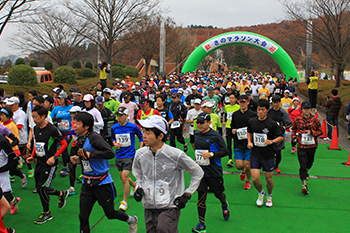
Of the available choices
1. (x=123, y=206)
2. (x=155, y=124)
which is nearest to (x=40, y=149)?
(x=123, y=206)

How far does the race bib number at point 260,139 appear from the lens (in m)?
5.82

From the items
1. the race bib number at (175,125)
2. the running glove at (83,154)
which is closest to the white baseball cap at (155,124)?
the running glove at (83,154)

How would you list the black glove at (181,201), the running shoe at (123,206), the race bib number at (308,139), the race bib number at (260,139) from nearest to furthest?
the black glove at (181,201) → the race bib number at (260,139) → the running shoe at (123,206) → the race bib number at (308,139)

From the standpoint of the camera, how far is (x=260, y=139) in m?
5.85

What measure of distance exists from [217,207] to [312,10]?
62.2ft

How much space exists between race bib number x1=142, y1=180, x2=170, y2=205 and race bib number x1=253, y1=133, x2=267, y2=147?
9.12 ft

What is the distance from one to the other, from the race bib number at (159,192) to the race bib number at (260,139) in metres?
2.78

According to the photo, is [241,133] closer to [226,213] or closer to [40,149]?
[226,213]

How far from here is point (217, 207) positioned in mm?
6211

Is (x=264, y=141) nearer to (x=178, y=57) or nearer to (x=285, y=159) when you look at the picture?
(x=285, y=159)

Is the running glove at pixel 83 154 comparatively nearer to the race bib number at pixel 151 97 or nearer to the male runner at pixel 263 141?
the male runner at pixel 263 141

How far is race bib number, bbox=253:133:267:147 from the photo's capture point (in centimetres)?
582

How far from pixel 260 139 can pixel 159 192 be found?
2.83m

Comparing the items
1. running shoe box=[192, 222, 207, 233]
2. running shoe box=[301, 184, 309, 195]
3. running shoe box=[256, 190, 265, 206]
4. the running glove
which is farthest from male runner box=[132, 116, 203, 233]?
running shoe box=[301, 184, 309, 195]
